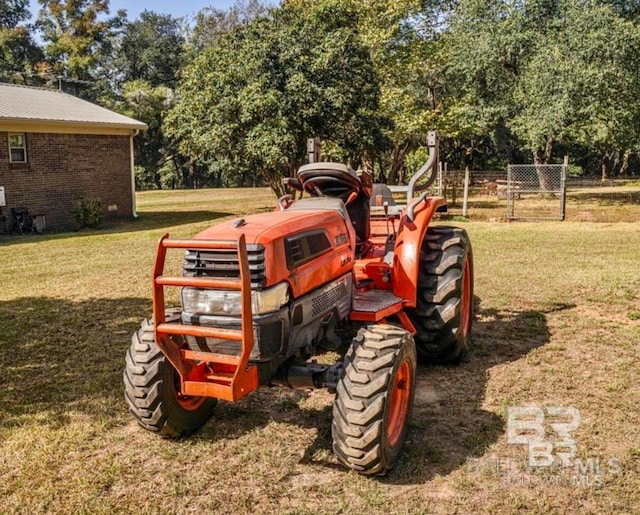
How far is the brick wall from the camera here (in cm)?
1564

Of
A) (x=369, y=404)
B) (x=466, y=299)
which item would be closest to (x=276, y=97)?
(x=466, y=299)

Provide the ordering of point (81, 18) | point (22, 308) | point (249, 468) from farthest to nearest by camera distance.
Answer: point (81, 18)
point (22, 308)
point (249, 468)

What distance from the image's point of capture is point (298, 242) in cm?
356

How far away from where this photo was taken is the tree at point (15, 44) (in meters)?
41.7

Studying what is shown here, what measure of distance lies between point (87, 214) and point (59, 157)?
181 cm

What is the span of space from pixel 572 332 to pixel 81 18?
153ft

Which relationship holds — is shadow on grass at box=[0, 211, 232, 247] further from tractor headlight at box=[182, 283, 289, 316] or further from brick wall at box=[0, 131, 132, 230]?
tractor headlight at box=[182, 283, 289, 316]

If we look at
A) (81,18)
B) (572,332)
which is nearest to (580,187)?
(572,332)

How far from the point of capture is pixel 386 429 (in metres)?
3.25

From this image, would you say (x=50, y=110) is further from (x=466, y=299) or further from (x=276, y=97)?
(x=466, y=299)

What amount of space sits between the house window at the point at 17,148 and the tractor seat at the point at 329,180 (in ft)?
43.8

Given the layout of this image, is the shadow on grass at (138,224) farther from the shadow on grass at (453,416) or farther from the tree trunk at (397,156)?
the shadow on grass at (453,416)

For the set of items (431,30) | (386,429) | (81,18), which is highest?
(81,18)

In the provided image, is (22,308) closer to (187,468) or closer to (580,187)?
(187,468)
